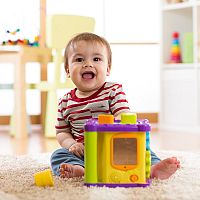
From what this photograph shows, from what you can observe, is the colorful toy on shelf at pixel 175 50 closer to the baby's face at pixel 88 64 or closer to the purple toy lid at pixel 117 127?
the baby's face at pixel 88 64

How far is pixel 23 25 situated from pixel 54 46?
54 centimetres

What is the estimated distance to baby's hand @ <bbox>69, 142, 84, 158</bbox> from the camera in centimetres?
146

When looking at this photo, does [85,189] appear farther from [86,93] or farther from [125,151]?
[86,93]

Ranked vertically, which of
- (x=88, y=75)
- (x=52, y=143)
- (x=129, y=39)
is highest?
(x=129, y=39)

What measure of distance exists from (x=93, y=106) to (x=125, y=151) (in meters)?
0.30

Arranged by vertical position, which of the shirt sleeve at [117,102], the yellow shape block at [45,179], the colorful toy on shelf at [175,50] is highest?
the colorful toy on shelf at [175,50]

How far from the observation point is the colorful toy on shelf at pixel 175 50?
3.42 m

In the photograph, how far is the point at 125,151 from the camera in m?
1.26

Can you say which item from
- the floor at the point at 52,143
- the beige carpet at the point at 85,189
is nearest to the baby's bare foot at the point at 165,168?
the beige carpet at the point at 85,189

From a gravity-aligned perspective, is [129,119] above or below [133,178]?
above

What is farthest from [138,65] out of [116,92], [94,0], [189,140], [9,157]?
[116,92]

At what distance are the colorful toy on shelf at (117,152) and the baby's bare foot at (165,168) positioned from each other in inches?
3.9

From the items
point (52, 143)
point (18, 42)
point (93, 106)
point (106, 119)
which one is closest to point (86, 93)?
point (93, 106)

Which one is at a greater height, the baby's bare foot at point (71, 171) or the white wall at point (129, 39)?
the white wall at point (129, 39)
